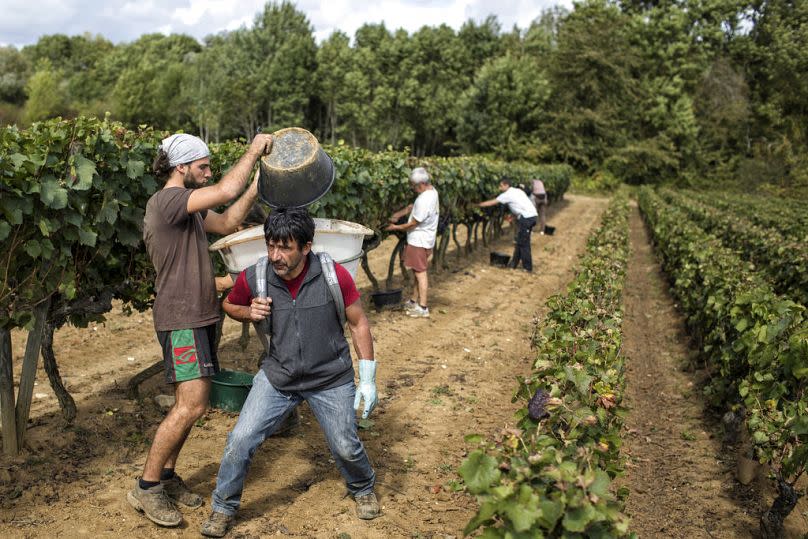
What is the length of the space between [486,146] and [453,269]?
4114 centimetres

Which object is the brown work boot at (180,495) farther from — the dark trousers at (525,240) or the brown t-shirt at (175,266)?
the dark trousers at (525,240)

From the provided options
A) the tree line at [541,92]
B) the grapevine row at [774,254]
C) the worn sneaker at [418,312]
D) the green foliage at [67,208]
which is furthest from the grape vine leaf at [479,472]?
the tree line at [541,92]

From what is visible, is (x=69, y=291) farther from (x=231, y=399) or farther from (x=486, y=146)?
(x=486, y=146)

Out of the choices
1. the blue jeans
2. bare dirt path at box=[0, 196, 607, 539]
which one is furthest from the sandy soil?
the blue jeans

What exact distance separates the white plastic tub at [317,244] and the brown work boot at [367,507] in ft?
4.41

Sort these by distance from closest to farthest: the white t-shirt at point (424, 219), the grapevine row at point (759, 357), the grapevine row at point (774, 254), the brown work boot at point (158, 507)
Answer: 1. the brown work boot at point (158, 507)
2. the grapevine row at point (759, 357)
3. the white t-shirt at point (424, 219)
4. the grapevine row at point (774, 254)

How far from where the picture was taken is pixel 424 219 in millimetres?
9328

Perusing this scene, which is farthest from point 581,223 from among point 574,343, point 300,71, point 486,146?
point 300,71

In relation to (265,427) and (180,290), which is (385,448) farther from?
(180,290)

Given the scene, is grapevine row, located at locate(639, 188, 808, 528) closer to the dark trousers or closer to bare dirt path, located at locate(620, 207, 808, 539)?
bare dirt path, located at locate(620, 207, 808, 539)

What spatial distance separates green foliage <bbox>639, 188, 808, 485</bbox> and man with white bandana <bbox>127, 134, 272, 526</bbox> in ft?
12.0

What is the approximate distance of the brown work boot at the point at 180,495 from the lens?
413 centimetres

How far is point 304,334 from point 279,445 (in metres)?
1.83

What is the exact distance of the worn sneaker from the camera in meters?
9.62
